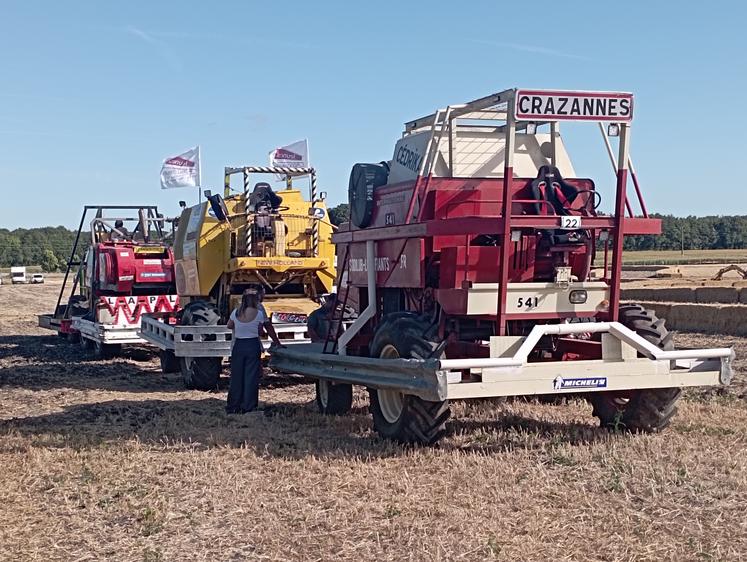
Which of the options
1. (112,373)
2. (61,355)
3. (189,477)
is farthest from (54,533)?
(61,355)

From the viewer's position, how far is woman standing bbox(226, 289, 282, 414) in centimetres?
1061

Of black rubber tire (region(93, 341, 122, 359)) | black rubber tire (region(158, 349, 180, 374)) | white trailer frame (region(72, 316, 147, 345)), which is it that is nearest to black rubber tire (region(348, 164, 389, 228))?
black rubber tire (region(158, 349, 180, 374))

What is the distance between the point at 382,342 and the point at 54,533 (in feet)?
10.8

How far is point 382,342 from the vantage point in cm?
832

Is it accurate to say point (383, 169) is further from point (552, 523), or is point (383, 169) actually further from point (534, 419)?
point (552, 523)

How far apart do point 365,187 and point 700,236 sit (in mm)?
84965

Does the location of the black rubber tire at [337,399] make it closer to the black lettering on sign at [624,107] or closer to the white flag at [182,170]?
the black lettering on sign at [624,107]

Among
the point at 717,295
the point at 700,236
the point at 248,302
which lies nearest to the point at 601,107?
the point at 248,302

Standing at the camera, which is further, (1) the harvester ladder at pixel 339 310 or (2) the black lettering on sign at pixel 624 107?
(1) the harvester ladder at pixel 339 310

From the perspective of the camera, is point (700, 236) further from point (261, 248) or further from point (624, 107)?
point (624, 107)

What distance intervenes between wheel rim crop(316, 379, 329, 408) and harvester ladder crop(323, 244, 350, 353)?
18.8 inches

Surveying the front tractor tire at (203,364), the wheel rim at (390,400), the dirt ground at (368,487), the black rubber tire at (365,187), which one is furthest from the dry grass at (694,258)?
the wheel rim at (390,400)

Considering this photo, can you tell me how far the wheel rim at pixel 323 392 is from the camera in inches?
407

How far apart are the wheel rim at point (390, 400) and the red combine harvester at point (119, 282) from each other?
8742mm
